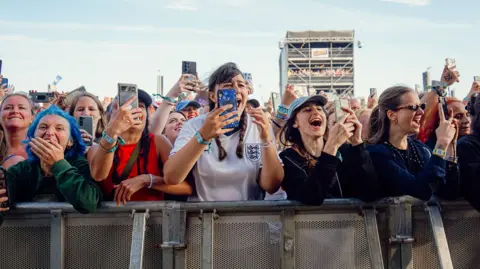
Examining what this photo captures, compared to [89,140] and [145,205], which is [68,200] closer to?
[145,205]

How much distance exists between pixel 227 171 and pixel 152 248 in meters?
0.67

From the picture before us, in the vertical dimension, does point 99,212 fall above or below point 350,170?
below

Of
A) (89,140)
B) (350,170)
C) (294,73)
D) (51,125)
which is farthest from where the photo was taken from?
(294,73)

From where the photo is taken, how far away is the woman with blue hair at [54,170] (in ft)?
9.66

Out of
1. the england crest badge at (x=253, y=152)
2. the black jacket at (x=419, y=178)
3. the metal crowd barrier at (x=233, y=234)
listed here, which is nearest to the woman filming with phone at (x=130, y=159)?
the metal crowd barrier at (x=233, y=234)


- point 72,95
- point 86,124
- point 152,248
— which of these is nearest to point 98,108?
point 72,95

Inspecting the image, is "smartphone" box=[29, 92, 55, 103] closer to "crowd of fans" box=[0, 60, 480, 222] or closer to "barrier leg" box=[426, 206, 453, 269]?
"crowd of fans" box=[0, 60, 480, 222]

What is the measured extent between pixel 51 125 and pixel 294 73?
3737 centimetres

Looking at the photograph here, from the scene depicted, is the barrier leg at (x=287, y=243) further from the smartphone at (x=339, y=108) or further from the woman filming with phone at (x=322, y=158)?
the smartphone at (x=339, y=108)

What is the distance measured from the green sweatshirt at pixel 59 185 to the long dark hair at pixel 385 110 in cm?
196

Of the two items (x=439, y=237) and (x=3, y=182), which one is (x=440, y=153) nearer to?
(x=439, y=237)

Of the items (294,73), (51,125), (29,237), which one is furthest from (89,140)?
(294,73)

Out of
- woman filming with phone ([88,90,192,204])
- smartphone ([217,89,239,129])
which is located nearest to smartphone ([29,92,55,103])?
woman filming with phone ([88,90,192,204])

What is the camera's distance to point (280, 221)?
2992mm
